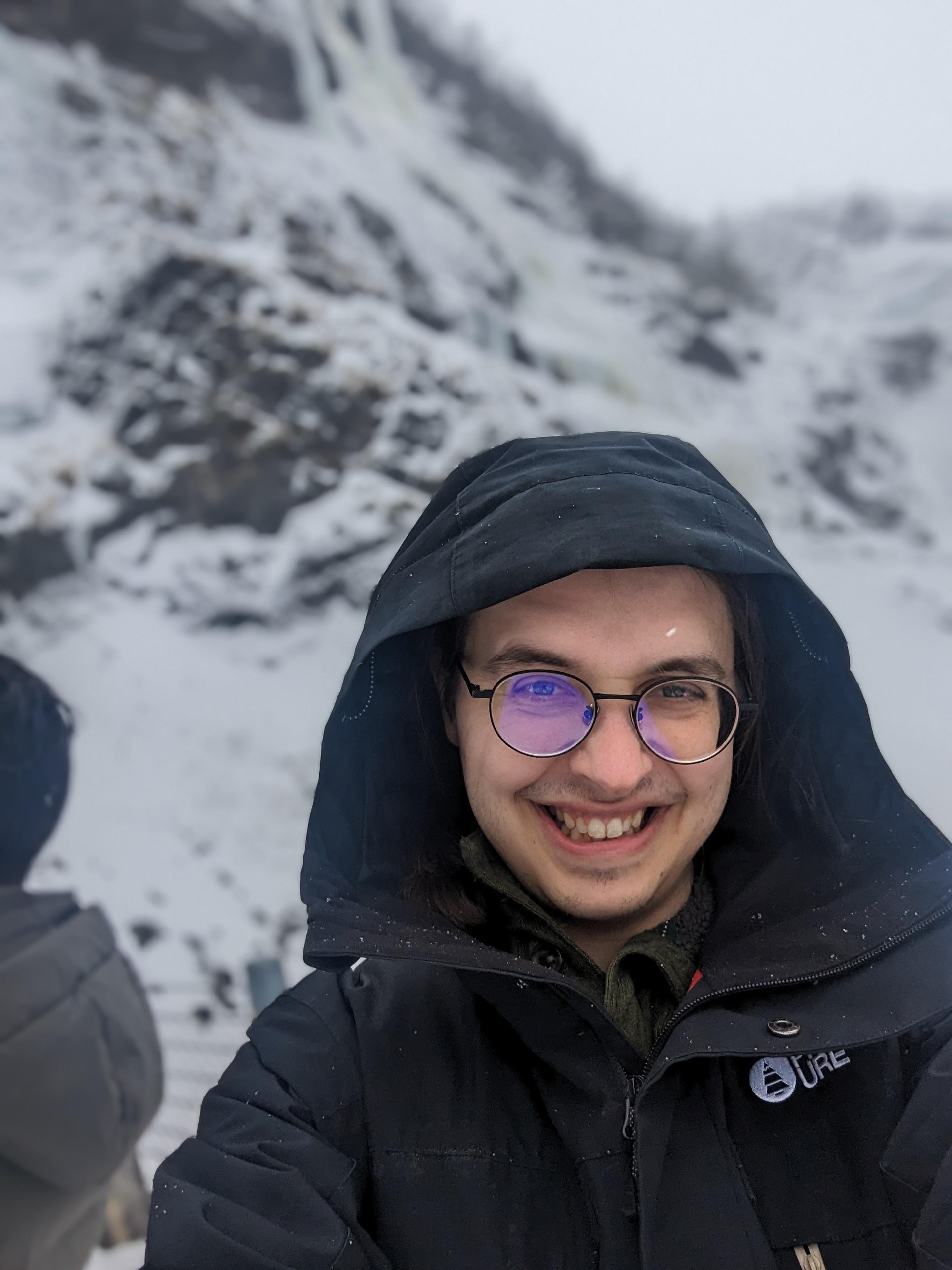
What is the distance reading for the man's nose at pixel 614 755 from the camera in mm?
885

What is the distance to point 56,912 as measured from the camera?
4.89 feet

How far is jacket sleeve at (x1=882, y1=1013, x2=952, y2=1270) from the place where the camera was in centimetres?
68

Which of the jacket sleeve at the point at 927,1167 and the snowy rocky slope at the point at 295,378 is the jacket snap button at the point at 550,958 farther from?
the snowy rocky slope at the point at 295,378

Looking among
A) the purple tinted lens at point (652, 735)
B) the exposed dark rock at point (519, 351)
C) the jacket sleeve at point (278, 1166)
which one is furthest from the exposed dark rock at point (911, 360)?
the jacket sleeve at point (278, 1166)

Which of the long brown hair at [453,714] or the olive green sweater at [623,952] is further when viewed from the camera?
the long brown hair at [453,714]

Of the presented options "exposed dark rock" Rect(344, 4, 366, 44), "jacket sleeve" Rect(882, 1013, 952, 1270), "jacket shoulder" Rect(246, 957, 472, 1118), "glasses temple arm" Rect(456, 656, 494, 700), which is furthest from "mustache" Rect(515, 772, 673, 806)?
"exposed dark rock" Rect(344, 4, 366, 44)

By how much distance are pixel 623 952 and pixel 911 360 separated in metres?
2.48

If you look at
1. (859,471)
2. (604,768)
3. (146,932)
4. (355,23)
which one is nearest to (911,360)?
(859,471)

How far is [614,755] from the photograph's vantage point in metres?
0.89

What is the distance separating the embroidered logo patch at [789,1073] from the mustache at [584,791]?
0.90 feet

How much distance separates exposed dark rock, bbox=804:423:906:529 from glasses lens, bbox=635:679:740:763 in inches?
72.3

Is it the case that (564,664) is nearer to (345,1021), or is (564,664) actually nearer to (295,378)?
(345,1021)

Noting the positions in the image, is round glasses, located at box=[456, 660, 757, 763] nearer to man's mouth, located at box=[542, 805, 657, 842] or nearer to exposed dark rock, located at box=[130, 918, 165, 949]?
man's mouth, located at box=[542, 805, 657, 842]

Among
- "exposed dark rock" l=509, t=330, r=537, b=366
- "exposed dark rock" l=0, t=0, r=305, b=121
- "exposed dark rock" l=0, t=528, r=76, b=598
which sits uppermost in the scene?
"exposed dark rock" l=0, t=0, r=305, b=121
